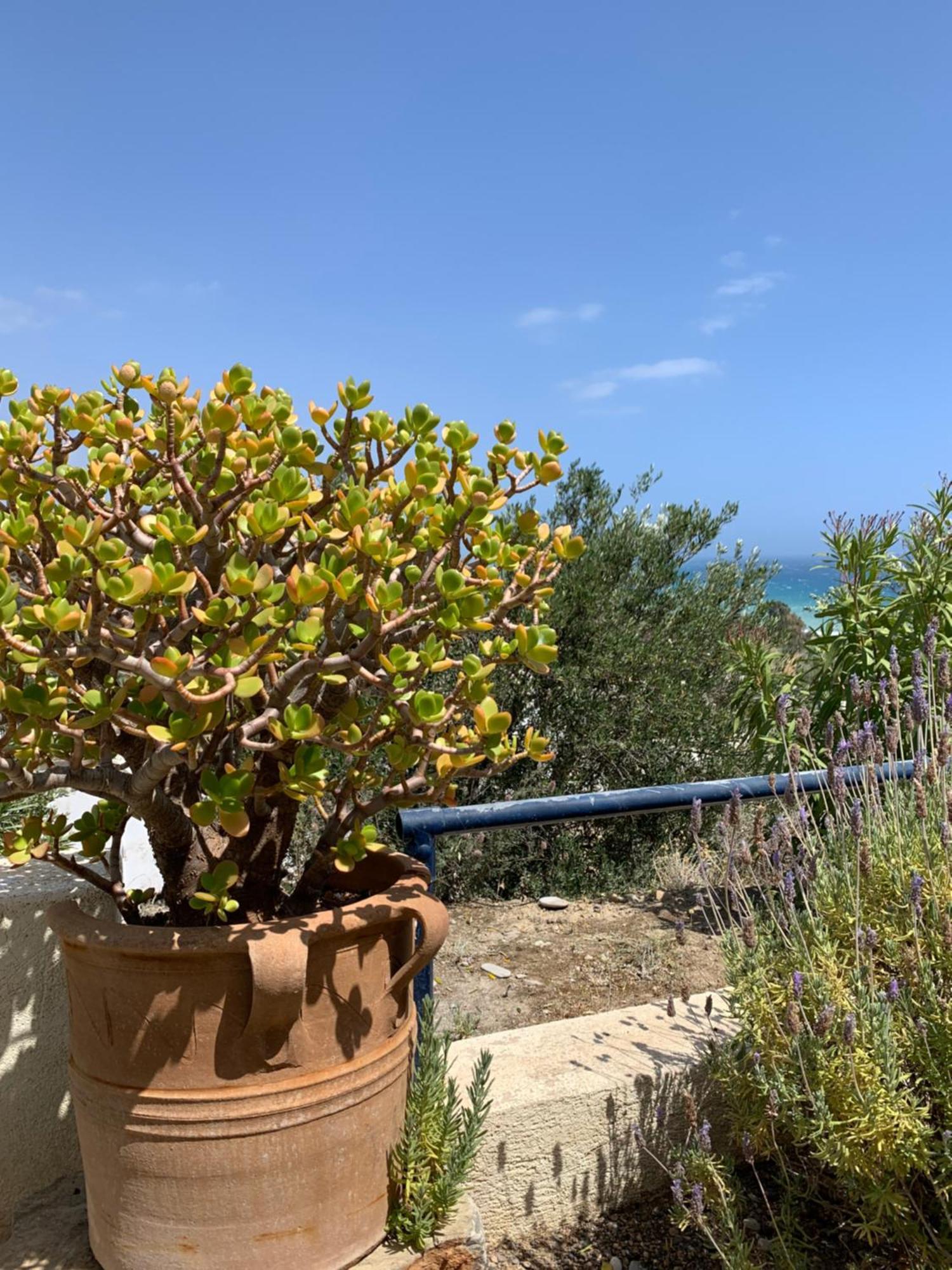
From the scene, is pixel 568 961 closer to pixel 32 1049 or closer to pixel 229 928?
pixel 32 1049

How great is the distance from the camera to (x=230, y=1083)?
1.74 m

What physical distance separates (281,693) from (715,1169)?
148cm

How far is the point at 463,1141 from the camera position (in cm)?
206

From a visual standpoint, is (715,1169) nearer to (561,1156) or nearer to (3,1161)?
(561,1156)

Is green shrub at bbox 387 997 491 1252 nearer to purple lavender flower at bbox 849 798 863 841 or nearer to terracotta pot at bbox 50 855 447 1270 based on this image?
terracotta pot at bbox 50 855 447 1270

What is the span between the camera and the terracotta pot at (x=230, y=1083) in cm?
174

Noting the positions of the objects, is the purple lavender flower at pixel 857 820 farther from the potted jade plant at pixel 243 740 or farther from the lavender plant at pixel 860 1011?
the potted jade plant at pixel 243 740

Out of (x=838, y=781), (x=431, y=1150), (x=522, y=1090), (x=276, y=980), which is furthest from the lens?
(x=522, y=1090)

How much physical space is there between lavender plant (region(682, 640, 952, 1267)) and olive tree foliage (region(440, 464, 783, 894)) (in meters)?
2.53

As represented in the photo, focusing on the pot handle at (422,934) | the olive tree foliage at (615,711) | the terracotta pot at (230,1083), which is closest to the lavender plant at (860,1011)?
the pot handle at (422,934)

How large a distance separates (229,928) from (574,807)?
1.18 m

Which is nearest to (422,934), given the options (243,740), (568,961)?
(243,740)

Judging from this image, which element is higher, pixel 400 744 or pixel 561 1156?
pixel 400 744

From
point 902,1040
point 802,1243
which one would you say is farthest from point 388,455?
point 802,1243
